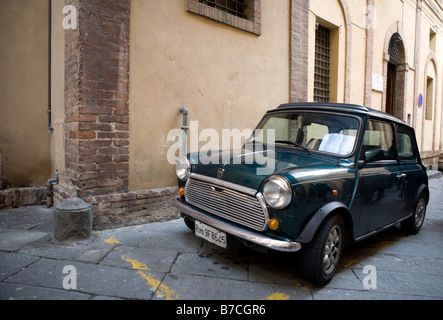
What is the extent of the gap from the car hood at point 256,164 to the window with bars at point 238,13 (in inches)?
114

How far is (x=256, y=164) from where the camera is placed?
292 centimetres

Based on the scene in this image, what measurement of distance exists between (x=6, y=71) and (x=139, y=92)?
2229 mm

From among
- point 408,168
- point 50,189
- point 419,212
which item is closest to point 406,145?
point 408,168

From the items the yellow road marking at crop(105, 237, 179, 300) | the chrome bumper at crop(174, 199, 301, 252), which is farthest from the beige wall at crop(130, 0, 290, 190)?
the chrome bumper at crop(174, 199, 301, 252)

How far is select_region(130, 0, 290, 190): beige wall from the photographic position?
4.32 m

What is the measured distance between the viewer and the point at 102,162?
3951 millimetres

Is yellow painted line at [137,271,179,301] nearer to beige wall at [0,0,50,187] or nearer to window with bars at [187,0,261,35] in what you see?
beige wall at [0,0,50,187]

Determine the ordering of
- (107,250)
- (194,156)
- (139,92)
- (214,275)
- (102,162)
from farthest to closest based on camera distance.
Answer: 1. (139,92)
2. (102,162)
3. (194,156)
4. (107,250)
5. (214,275)

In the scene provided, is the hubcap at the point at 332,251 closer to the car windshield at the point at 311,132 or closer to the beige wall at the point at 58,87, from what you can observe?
the car windshield at the point at 311,132

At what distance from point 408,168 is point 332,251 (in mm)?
2025

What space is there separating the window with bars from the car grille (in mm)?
3234

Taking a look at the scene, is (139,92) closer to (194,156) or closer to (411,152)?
(194,156)

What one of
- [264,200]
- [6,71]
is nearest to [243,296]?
[264,200]

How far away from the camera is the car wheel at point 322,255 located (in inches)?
104
